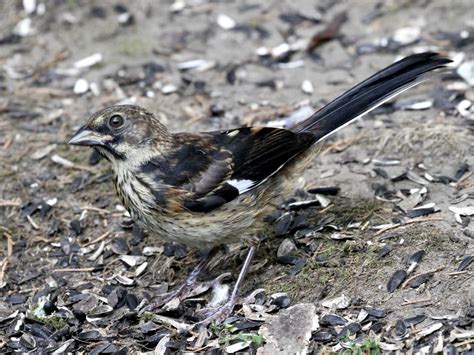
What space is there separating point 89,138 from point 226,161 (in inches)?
37.5

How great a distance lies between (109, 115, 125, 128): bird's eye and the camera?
584 centimetres

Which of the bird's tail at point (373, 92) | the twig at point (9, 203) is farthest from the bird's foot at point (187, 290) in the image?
the twig at point (9, 203)

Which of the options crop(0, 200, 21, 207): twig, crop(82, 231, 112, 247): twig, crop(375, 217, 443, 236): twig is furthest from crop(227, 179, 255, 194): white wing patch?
crop(0, 200, 21, 207): twig

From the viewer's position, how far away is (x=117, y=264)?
255 inches

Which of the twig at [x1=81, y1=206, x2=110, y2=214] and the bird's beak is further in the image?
the twig at [x1=81, y1=206, x2=110, y2=214]

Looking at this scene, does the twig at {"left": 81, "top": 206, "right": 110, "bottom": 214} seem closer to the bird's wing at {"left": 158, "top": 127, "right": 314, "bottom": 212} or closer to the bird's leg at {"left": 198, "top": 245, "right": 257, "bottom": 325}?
the bird's wing at {"left": 158, "top": 127, "right": 314, "bottom": 212}

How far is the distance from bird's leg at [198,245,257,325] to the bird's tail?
3.45 ft

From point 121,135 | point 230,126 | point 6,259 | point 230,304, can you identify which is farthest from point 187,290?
point 230,126

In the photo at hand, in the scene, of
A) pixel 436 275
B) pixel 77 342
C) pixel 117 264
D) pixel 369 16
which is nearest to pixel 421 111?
pixel 369 16

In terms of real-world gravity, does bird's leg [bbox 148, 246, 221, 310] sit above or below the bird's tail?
below

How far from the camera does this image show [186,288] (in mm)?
6129

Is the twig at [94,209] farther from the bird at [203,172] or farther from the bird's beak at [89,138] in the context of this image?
the bird's beak at [89,138]

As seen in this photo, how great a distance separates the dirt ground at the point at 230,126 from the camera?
225 inches

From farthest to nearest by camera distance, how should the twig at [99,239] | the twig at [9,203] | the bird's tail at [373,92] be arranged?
the twig at [9,203] < the twig at [99,239] < the bird's tail at [373,92]
